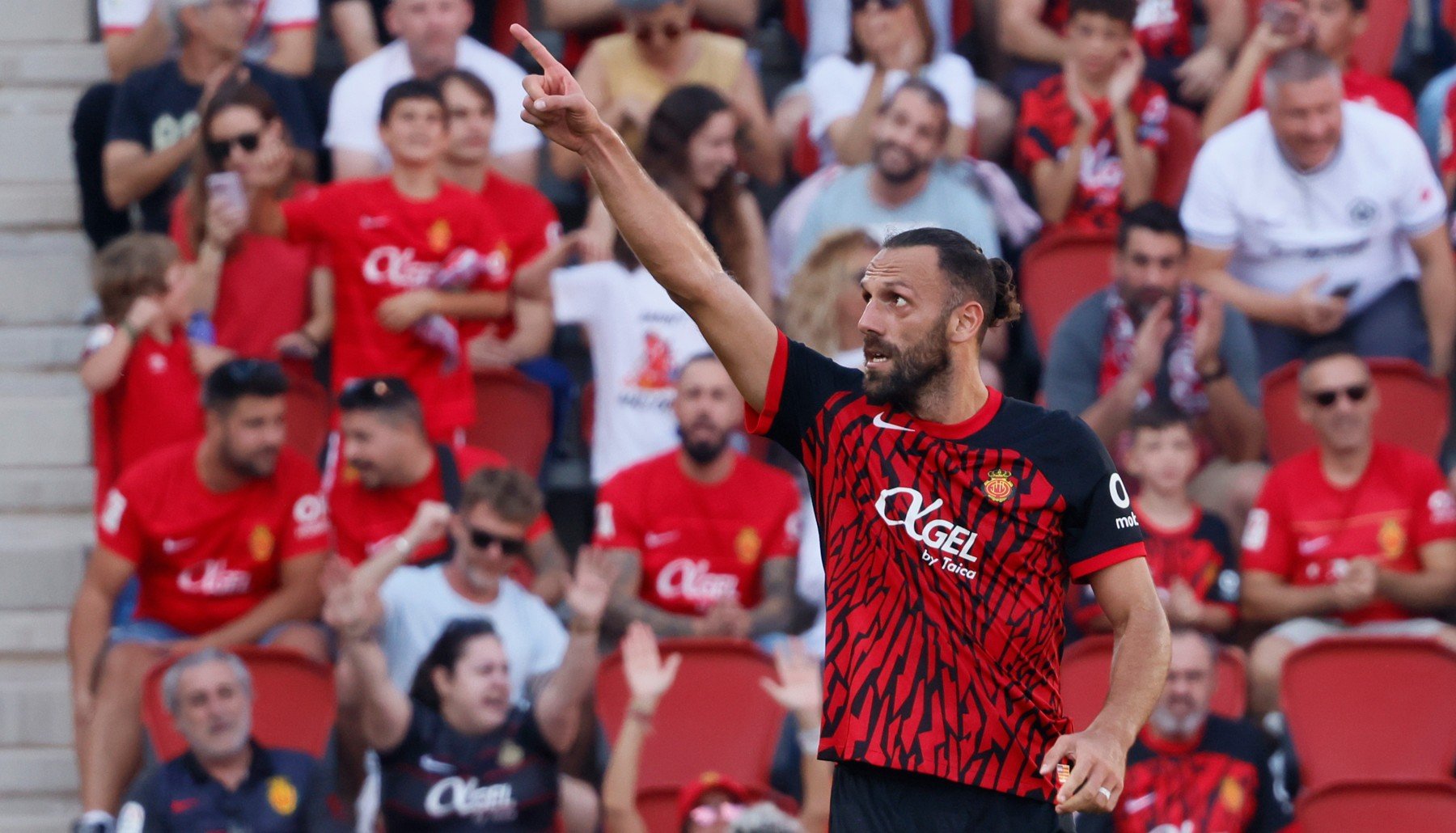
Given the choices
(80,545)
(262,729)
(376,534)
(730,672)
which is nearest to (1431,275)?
(730,672)

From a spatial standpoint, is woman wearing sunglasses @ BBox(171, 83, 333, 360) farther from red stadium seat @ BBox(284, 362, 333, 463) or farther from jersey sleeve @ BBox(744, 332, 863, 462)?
jersey sleeve @ BBox(744, 332, 863, 462)

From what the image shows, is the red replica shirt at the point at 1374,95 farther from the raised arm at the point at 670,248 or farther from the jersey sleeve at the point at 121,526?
the raised arm at the point at 670,248

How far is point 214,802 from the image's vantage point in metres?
6.55

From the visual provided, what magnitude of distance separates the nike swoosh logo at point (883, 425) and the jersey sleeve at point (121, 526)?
13.4 ft

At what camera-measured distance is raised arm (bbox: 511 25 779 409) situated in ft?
12.9

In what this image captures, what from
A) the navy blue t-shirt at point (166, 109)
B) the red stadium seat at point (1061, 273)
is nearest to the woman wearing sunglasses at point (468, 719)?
the red stadium seat at point (1061, 273)

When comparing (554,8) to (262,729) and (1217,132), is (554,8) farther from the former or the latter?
(262,729)

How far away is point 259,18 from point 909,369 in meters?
5.88

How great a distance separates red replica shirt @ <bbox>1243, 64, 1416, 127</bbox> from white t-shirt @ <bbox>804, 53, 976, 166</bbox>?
3.96 ft

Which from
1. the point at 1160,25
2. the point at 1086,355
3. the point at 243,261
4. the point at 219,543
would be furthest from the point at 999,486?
the point at 1160,25

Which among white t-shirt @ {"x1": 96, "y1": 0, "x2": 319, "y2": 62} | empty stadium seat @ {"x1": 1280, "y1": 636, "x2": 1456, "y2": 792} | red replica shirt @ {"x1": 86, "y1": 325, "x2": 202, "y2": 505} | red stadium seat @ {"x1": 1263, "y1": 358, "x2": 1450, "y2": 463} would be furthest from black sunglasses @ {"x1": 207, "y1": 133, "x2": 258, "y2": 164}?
empty stadium seat @ {"x1": 1280, "y1": 636, "x2": 1456, "y2": 792}

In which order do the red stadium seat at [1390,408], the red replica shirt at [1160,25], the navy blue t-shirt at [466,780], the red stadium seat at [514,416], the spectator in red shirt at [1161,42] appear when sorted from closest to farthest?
the navy blue t-shirt at [466,780] < the red stadium seat at [1390,408] < the red stadium seat at [514,416] < the spectator in red shirt at [1161,42] < the red replica shirt at [1160,25]

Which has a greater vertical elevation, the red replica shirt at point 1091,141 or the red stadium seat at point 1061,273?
the red replica shirt at point 1091,141

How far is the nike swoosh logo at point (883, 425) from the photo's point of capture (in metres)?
4.01
